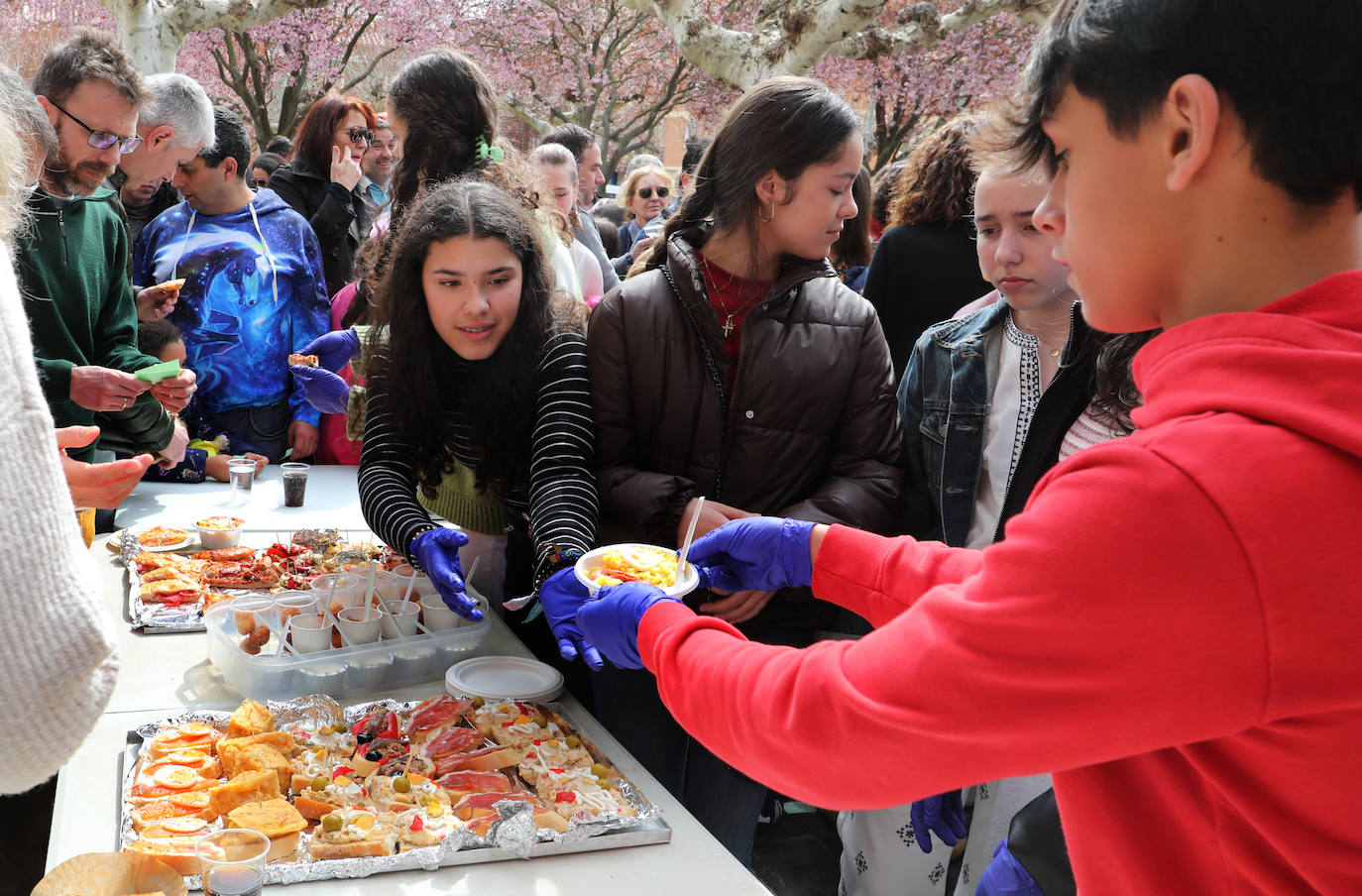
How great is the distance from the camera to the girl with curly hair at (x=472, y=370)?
226cm

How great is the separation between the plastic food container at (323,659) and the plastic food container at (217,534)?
590mm

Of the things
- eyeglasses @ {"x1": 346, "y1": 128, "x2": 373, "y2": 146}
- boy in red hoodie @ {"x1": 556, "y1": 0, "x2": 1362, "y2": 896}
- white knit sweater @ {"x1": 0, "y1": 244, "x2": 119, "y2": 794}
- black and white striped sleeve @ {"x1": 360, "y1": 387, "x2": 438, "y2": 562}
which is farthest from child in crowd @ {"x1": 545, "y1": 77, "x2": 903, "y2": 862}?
eyeglasses @ {"x1": 346, "y1": 128, "x2": 373, "y2": 146}

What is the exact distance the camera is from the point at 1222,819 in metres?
0.73

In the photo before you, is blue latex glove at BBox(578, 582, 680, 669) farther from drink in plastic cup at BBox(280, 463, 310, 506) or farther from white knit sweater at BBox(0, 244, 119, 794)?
drink in plastic cup at BBox(280, 463, 310, 506)

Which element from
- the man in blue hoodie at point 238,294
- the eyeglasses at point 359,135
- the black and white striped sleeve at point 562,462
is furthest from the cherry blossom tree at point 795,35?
the black and white striped sleeve at point 562,462

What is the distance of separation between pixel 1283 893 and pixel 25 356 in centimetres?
114

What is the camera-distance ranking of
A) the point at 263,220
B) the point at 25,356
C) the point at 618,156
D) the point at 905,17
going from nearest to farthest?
the point at 25,356, the point at 263,220, the point at 905,17, the point at 618,156

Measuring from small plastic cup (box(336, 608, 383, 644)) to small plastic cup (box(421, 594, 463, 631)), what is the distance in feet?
0.34

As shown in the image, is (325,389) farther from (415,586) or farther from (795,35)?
(795,35)

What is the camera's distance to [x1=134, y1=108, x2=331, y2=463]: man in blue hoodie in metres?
3.48

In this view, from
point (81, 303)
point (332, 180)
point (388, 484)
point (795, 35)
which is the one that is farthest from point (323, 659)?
point (795, 35)

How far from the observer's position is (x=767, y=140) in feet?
7.31

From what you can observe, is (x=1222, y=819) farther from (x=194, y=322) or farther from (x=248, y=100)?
(x=248, y=100)

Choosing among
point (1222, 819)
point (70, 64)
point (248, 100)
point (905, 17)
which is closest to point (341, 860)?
point (1222, 819)
